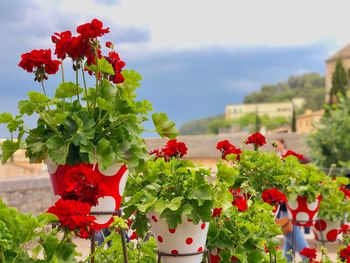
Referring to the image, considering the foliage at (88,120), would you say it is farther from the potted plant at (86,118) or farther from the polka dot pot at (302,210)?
the polka dot pot at (302,210)

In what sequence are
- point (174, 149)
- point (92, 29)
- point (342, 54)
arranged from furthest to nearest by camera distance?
point (342, 54) → point (174, 149) → point (92, 29)

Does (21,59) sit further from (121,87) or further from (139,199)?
Result: (139,199)

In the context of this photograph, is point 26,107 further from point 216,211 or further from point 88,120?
point 216,211

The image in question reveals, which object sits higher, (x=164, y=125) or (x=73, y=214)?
(x=164, y=125)

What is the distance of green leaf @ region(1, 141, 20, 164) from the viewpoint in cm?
205

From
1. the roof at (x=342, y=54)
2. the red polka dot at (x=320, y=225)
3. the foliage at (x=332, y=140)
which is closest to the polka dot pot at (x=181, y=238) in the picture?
the red polka dot at (x=320, y=225)

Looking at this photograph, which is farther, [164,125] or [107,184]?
[164,125]

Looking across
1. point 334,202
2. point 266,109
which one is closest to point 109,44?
point 334,202

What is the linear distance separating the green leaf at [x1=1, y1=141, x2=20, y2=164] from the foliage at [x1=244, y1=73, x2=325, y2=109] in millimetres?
101035

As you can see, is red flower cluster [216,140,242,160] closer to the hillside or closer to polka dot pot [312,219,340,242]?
polka dot pot [312,219,340,242]

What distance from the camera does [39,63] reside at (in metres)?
1.94

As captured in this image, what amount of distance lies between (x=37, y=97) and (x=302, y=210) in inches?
96.4

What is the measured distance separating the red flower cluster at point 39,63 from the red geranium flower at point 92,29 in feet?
0.46

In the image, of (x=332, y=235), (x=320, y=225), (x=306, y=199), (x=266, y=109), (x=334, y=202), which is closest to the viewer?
(x=306, y=199)
